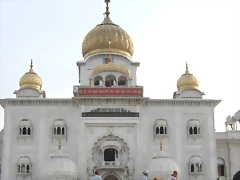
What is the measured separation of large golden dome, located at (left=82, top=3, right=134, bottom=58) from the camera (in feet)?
90.8

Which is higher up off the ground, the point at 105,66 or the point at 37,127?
the point at 105,66

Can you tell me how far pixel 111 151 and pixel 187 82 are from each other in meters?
5.91

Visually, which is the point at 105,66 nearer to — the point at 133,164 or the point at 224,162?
the point at 133,164

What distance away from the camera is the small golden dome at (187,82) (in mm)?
25578

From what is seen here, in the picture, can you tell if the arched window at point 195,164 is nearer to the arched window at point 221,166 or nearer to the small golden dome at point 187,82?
the small golden dome at point 187,82

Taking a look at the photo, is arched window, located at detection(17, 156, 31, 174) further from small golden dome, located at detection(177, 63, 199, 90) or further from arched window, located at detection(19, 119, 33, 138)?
small golden dome, located at detection(177, 63, 199, 90)

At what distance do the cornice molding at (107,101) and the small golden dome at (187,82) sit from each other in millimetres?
1037

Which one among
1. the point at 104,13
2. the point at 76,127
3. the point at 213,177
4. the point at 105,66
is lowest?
the point at 213,177

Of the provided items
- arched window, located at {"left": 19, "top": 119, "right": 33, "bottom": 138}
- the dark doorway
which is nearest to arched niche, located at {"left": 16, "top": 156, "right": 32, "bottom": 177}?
arched window, located at {"left": 19, "top": 119, "right": 33, "bottom": 138}

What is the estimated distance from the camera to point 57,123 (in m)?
24.2

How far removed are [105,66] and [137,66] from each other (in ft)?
8.89

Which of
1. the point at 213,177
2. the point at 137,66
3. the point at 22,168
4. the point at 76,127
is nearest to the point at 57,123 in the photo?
the point at 76,127

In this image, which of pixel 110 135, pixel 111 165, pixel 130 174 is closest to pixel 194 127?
pixel 130 174

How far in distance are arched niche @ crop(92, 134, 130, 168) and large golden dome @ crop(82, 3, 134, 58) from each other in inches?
244
